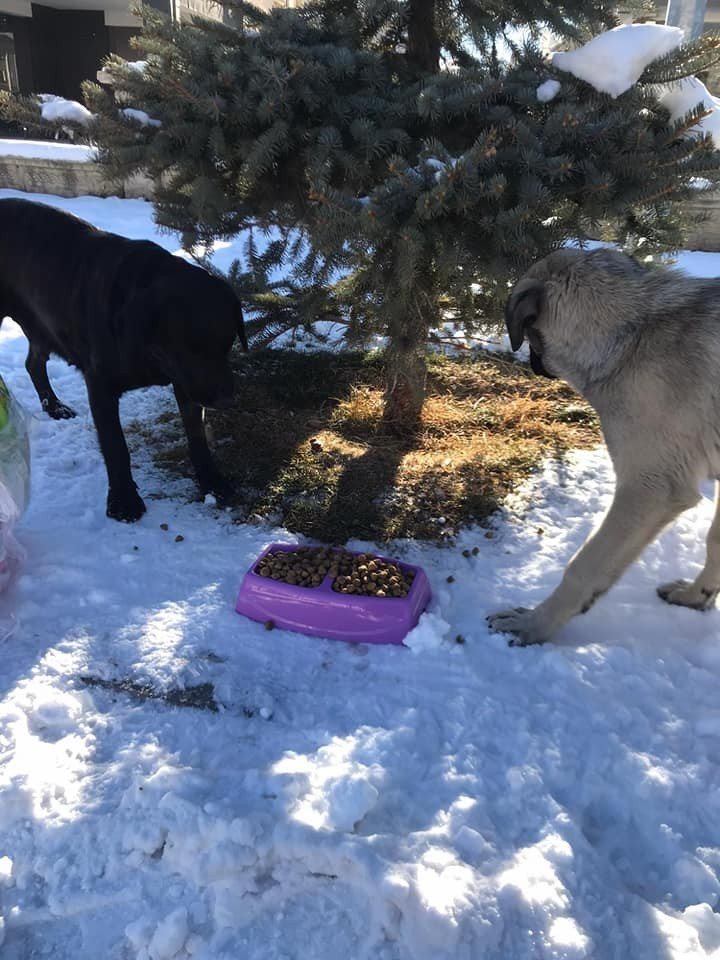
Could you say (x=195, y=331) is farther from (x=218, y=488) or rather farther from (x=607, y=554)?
(x=607, y=554)

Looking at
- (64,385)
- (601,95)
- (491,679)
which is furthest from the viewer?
(64,385)

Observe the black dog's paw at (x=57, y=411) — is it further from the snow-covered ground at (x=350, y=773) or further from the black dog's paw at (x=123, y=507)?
the snow-covered ground at (x=350, y=773)

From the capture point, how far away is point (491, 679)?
8.79 ft

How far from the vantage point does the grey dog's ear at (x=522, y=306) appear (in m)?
2.83

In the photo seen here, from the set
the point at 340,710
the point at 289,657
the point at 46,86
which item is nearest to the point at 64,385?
the point at 289,657

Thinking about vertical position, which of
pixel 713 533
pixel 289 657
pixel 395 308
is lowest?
pixel 289 657

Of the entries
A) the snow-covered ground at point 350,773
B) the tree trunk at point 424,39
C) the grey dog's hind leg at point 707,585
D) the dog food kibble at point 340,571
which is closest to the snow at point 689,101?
the tree trunk at point 424,39

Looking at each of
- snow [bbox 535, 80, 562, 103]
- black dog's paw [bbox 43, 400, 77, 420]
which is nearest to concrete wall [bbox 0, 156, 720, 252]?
black dog's paw [bbox 43, 400, 77, 420]

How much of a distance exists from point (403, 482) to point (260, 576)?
1301mm

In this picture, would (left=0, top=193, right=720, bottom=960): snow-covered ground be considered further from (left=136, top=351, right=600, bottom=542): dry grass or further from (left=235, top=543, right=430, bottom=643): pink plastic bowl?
(left=136, top=351, right=600, bottom=542): dry grass

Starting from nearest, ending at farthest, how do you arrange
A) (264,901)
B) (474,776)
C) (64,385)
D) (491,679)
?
(264,901) → (474,776) → (491,679) → (64,385)

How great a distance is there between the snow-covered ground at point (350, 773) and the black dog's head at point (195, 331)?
0.81m

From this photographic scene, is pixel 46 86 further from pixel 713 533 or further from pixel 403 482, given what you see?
pixel 713 533

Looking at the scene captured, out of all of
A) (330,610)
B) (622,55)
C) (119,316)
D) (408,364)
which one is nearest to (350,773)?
(330,610)
